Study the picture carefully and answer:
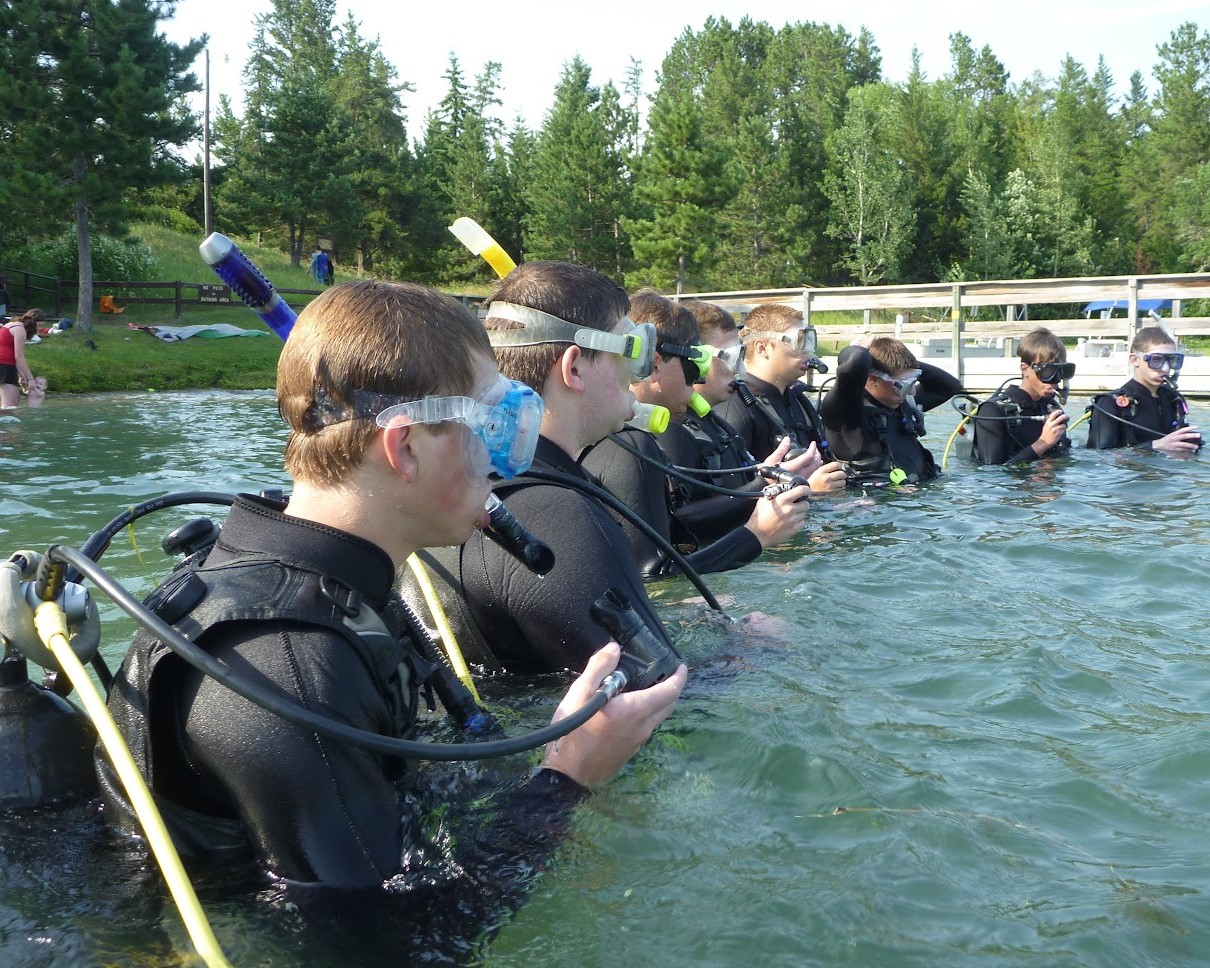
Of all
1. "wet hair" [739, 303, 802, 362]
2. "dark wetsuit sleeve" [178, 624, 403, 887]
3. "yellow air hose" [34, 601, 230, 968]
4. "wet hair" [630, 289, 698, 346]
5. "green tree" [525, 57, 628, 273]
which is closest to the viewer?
"yellow air hose" [34, 601, 230, 968]

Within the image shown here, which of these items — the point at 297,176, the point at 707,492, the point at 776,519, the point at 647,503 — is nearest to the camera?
the point at 647,503

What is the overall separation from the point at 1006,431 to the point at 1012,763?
7.18 m

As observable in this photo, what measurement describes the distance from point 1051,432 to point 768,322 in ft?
11.0

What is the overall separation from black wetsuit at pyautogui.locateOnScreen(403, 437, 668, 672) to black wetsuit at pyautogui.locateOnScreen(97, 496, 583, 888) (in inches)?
35.1

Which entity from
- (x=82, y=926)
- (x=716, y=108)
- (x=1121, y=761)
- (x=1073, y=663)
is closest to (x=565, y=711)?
(x=82, y=926)

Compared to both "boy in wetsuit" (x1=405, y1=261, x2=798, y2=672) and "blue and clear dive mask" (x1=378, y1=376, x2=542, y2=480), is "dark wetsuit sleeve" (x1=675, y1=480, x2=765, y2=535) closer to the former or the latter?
"boy in wetsuit" (x1=405, y1=261, x2=798, y2=672)

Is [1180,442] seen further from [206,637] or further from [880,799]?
[206,637]

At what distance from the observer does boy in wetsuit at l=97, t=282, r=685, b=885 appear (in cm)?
180

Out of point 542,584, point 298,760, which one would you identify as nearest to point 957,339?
point 542,584

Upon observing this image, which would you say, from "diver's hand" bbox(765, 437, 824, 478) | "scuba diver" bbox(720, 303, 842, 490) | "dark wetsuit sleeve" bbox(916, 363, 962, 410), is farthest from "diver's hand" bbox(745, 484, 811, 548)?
"dark wetsuit sleeve" bbox(916, 363, 962, 410)

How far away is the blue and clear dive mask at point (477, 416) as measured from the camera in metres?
1.99

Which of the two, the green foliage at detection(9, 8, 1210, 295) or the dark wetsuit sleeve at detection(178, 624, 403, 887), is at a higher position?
the green foliage at detection(9, 8, 1210, 295)

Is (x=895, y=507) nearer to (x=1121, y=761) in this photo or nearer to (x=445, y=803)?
(x=1121, y=761)

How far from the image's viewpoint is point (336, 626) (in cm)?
186
